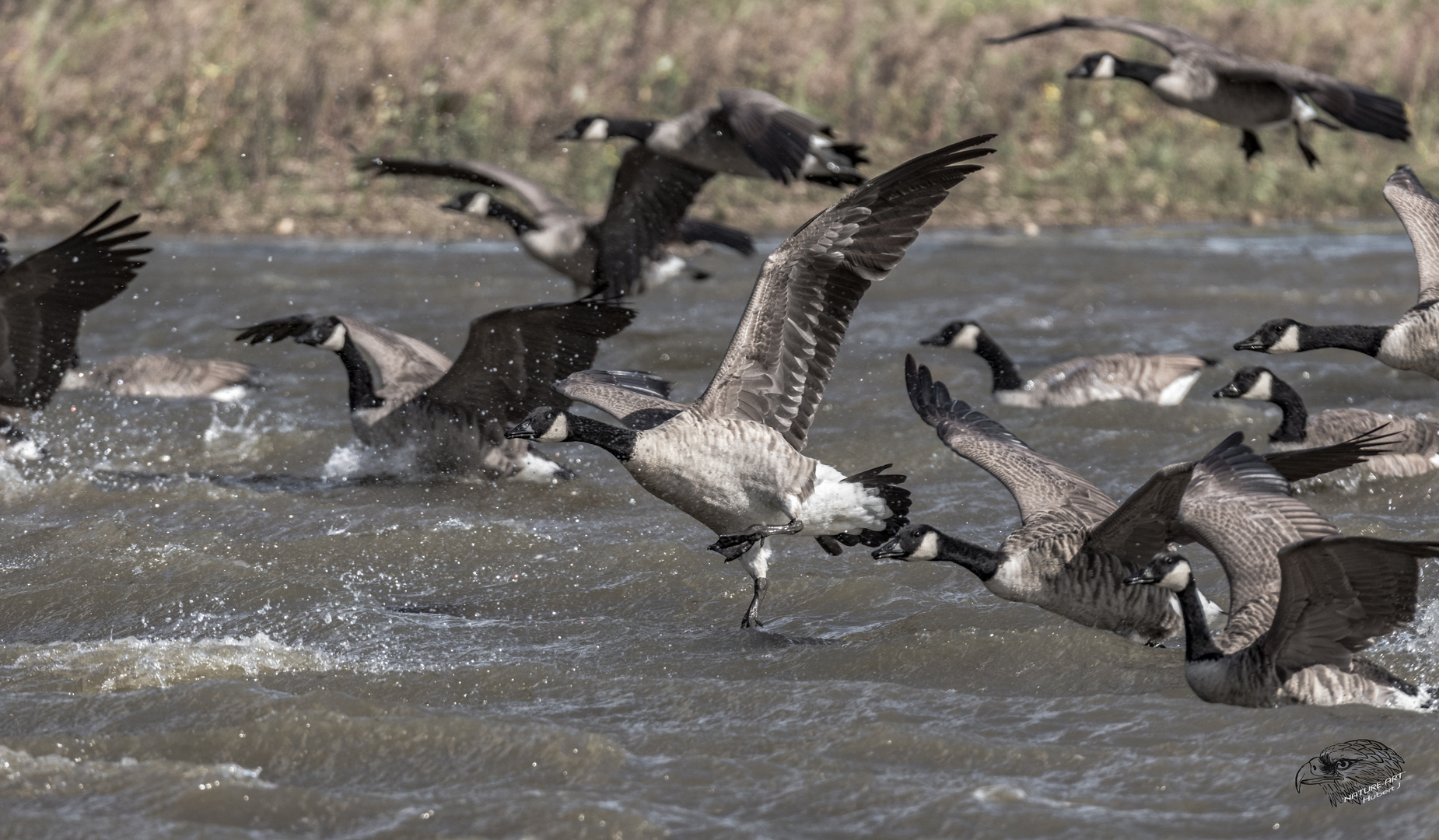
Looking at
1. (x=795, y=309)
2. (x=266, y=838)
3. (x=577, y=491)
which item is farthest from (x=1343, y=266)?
(x=266, y=838)

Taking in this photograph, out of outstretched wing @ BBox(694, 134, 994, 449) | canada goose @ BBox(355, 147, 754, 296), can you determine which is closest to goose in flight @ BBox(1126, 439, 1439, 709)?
outstretched wing @ BBox(694, 134, 994, 449)

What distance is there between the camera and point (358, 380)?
30.0 ft

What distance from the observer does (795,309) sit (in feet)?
20.7

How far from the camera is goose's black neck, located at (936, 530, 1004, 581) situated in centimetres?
598

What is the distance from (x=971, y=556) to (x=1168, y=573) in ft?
2.83

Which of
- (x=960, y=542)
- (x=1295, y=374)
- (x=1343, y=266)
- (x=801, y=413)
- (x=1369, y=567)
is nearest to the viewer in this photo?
(x=1369, y=567)

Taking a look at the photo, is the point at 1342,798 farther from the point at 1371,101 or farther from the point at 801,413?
the point at 1371,101

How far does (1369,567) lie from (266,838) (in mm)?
3441

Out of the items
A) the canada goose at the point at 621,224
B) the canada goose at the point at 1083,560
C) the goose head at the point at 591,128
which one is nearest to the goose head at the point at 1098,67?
the canada goose at the point at 621,224

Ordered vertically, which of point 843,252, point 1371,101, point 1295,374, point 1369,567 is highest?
point 1371,101

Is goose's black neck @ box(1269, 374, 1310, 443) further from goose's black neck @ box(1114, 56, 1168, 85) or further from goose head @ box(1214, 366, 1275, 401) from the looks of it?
goose's black neck @ box(1114, 56, 1168, 85)

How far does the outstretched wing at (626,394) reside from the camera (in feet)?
21.7

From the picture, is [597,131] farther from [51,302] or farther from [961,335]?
[51,302]

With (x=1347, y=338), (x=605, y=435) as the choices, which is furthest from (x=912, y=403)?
(x=605, y=435)
